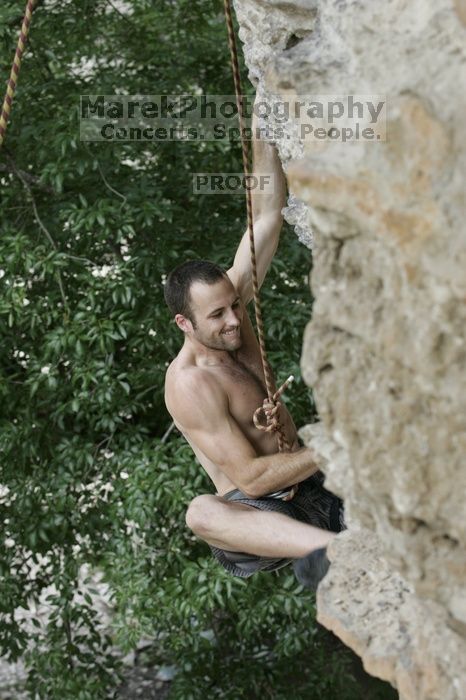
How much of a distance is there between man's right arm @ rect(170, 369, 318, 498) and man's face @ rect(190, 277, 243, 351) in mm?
109

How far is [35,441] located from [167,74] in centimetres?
175

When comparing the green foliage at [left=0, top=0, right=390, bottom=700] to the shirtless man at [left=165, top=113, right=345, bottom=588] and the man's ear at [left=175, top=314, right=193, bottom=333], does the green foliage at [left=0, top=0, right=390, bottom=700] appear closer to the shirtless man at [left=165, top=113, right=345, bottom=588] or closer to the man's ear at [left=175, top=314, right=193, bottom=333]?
the shirtless man at [left=165, top=113, right=345, bottom=588]

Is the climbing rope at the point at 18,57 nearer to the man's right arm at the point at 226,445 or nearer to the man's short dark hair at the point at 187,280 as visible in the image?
the man's short dark hair at the point at 187,280

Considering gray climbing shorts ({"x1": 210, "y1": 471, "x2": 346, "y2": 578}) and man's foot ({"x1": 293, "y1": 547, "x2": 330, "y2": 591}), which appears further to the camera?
gray climbing shorts ({"x1": 210, "y1": 471, "x2": 346, "y2": 578})

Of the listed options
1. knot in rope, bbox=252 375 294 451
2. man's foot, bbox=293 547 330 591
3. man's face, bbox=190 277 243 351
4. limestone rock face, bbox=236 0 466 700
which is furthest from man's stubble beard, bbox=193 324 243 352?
limestone rock face, bbox=236 0 466 700

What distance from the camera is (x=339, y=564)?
99.3 inches

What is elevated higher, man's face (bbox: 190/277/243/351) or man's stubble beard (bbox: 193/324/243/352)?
man's face (bbox: 190/277/243/351)

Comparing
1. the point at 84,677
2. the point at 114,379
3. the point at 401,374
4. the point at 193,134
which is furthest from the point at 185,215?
the point at 401,374

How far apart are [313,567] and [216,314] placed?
82cm

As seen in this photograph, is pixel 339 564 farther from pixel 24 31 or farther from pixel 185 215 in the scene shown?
pixel 185 215

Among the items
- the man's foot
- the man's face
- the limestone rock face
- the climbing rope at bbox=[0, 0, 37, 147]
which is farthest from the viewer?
the man's face

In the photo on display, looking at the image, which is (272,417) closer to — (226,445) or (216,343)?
(226,445)

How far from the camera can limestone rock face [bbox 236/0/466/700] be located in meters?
1.83

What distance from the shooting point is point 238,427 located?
337 centimetres
